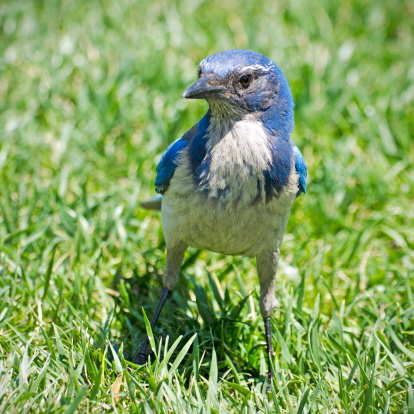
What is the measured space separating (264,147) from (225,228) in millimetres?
493

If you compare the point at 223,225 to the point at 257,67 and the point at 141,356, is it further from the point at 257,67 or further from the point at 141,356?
the point at 141,356

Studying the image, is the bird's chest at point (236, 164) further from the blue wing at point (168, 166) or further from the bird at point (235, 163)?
the blue wing at point (168, 166)

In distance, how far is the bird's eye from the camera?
276cm

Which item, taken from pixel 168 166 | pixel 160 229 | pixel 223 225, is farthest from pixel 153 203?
pixel 223 225

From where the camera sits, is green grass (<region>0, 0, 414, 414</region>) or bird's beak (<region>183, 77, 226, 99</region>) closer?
bird's beak (<region>183, 77, 226, 99</region>)

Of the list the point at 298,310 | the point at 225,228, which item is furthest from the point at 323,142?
the point at 225,228

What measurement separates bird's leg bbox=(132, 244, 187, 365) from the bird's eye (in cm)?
106

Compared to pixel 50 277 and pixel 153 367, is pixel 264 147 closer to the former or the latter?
pixel 153 367

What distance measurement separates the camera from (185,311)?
3.59m

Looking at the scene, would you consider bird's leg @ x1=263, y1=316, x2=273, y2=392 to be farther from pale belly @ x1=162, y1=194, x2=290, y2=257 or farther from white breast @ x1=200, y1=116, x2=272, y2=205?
white breast @ x1=200, y1=116, x2=272, y2=205

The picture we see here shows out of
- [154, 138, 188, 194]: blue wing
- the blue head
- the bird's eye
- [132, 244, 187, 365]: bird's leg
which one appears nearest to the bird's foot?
[132, 244, 187, 365]: bird's leg

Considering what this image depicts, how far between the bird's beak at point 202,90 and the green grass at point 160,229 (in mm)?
1332

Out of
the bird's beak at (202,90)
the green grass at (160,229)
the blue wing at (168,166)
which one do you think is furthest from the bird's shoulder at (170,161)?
the green grass at (160,229)

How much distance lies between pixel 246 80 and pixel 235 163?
0.44 m
